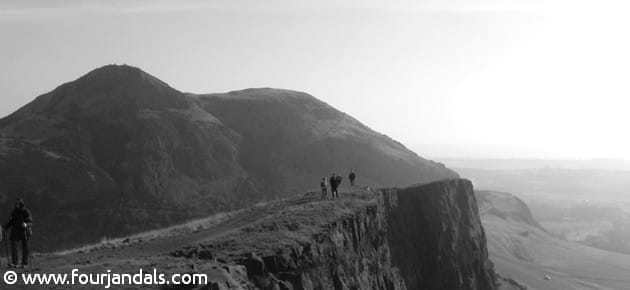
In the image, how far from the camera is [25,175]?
230 feet

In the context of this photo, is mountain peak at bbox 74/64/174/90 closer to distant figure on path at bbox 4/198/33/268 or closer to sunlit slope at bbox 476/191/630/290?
sunlit slope at bbox 476/191/630/290

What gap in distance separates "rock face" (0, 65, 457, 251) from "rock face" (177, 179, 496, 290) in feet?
107

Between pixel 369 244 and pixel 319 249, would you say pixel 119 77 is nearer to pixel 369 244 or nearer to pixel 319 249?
pixel 369 244

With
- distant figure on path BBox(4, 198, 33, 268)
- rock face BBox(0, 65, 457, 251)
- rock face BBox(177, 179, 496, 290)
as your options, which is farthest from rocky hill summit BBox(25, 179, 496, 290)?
rock face BBox(0, 65, 457, 251)

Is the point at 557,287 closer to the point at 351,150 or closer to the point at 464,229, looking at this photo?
the point at 464,229

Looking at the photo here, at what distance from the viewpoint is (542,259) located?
107 meters

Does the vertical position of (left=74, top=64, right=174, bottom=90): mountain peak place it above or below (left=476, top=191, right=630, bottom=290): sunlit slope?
above

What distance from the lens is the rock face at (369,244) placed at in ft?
71.6

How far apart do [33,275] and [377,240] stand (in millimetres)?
25202

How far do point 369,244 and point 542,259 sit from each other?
279ft

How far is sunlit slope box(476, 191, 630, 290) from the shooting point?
8669 cm

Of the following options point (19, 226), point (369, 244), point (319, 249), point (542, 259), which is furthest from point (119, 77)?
point (19, 226)

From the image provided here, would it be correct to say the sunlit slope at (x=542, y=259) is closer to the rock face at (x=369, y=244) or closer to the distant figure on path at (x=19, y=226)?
the rock face at (x=369, y=244)

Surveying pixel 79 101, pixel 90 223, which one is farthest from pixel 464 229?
pixel 79 101
